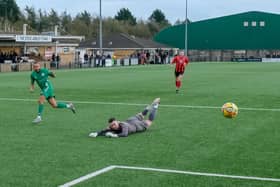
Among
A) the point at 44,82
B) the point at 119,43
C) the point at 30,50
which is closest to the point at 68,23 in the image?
the point at 119,43

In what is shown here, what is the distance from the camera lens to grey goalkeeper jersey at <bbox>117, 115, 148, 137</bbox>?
479 inches

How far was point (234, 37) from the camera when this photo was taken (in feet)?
331

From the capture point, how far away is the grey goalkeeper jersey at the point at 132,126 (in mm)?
12172

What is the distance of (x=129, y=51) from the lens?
94.6 m

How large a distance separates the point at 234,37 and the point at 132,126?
90564 millimetres

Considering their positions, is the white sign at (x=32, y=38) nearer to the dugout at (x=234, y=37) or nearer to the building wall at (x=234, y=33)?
the dugout at (x=234, y=37)

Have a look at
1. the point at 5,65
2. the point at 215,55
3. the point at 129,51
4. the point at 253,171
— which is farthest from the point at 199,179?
the point at 215,55


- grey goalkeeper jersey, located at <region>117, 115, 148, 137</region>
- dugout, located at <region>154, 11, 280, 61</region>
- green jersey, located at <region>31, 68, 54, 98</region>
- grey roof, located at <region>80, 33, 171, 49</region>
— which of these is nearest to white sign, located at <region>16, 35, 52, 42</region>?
grey roof, located at <region>80, 33, 171, 49</region>

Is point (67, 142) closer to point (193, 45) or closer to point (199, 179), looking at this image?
point (199, 179)

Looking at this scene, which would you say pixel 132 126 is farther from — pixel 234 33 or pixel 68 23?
pixel 68 23

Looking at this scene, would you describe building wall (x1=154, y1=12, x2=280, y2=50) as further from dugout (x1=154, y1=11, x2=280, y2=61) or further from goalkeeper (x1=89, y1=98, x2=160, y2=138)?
goalkeeper (x1=89, y1=98, x2=160, y2=138)

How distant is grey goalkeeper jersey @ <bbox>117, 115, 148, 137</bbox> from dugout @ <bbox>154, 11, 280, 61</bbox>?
83.6 metres

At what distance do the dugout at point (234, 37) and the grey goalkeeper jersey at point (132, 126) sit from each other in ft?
274

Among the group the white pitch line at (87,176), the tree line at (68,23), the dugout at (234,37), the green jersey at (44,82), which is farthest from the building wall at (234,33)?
the white pitch line at (87,176)
